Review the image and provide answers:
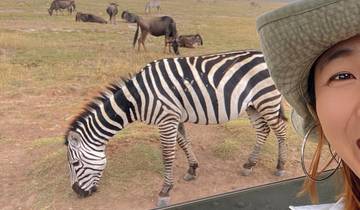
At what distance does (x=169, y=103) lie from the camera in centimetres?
462

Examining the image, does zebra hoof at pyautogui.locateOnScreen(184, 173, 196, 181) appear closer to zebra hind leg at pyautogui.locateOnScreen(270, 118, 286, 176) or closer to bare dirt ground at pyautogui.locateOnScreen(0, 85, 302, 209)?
bare dirt ground at pyautogui.locateOnScreen(0, 85, 302, 209)

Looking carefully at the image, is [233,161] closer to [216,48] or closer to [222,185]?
[222,185]

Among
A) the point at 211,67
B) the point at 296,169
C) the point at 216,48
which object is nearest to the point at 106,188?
the point at 211,67

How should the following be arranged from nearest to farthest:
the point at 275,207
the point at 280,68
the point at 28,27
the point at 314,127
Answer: the point at 280,68, the point at 314,127, the point at 275,207, the point at 28,27

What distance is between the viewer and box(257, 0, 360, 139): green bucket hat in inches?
37.4

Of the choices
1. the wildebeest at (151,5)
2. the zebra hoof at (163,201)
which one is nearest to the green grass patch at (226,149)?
the zebra hoof at (163,201)

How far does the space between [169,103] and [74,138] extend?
37.6 inches

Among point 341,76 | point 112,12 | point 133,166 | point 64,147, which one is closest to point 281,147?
point 133,166

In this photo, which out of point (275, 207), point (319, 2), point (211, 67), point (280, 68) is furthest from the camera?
point (211, 67)

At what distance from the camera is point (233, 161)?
5.53 m

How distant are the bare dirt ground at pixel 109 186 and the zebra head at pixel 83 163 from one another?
0.49 ft

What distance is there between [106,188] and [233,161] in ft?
4.97

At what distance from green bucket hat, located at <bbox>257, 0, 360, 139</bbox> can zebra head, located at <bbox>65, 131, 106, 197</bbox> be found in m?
3.52

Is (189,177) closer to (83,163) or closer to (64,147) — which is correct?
(83,163)
